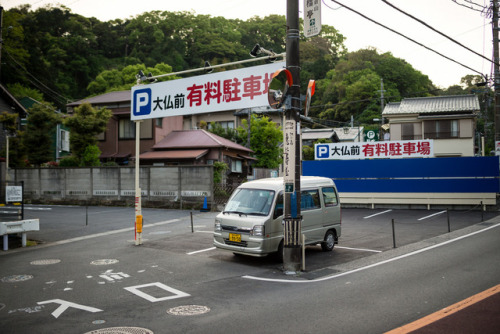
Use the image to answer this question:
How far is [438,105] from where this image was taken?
37.3 meters

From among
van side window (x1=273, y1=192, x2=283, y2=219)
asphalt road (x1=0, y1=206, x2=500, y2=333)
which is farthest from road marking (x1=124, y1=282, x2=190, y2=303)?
A: van side window (x1=273, y1=192, x2=283, y2=219)

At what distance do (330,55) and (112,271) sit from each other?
64953mm

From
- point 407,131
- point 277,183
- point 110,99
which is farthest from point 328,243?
point 407,131

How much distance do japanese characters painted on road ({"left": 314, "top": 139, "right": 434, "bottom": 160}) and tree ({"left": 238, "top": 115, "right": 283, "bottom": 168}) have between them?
39.7 ft

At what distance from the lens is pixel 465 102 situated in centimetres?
3656

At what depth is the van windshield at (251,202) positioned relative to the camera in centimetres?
1051

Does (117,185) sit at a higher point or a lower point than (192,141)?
lower

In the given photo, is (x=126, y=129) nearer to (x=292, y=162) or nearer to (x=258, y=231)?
(x=258, y=231)

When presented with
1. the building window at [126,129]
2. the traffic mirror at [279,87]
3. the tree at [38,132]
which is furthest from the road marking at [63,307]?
the building window at [126,129]

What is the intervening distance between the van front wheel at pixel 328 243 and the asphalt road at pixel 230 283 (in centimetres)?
30

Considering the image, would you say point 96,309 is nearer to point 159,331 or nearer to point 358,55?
point 159,331

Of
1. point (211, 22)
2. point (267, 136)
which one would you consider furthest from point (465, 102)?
point (211, 22)

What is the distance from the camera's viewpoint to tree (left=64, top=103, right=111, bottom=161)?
95.6 feet

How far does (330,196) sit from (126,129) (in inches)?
1054
